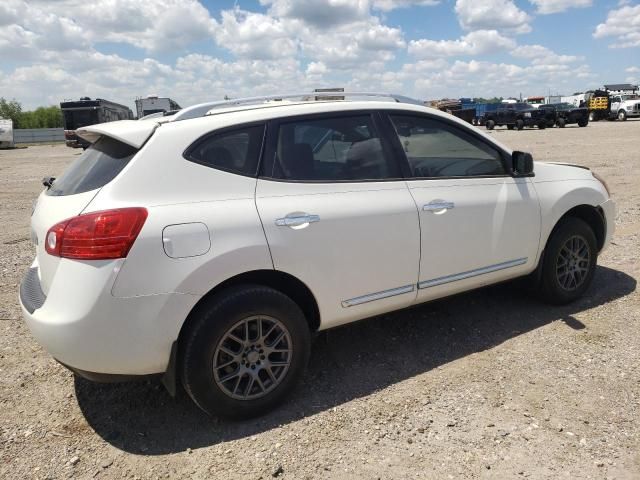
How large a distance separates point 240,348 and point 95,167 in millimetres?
1301

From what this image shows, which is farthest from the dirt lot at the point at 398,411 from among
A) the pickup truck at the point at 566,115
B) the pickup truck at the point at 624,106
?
the pickup truck at the point at 624,106

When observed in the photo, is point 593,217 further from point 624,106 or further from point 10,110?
point 10,110

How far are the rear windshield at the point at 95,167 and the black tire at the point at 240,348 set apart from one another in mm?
873

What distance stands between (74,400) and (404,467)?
6.96 ft

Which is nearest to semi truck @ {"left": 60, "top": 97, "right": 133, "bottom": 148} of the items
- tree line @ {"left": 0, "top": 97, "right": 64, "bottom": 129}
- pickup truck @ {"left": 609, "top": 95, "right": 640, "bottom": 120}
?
pickup truck @ {"left": 609, "top": 95, "right": 640, "bottom": 120}

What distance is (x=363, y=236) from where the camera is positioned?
3.25 meters

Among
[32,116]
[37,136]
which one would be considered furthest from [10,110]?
[37,136]

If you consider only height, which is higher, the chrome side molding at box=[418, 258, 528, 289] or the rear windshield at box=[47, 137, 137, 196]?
the rear windshield at box=[47, 137, 137, 196]

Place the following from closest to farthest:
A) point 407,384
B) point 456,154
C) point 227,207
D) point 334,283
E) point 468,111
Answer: point 227,207, point 334,283, point 407,384, point 456,154, point 468,111

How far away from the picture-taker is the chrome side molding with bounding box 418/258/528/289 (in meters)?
3.63

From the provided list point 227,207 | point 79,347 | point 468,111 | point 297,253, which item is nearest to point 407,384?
point 297,253

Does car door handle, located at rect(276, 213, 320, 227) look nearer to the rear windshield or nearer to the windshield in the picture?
the rear windshield

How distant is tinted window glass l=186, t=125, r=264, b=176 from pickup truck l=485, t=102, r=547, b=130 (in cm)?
3398

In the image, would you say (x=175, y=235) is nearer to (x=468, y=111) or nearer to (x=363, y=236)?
(x=363, y=236)
